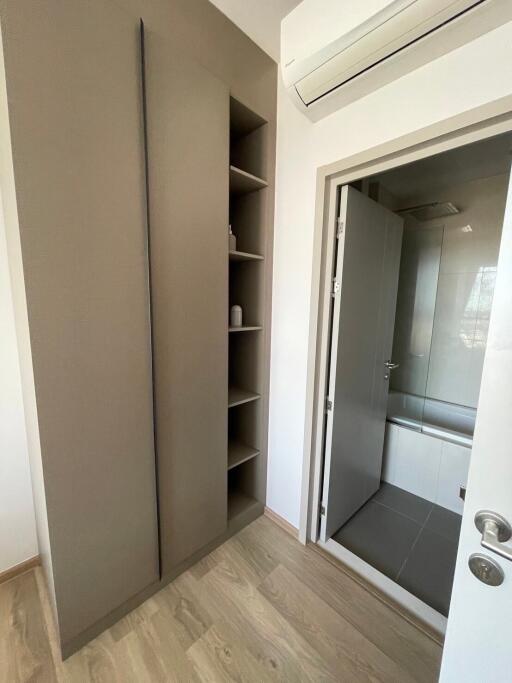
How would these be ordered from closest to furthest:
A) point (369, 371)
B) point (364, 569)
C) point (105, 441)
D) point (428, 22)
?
point (428, 22) < point (105, 441) < point (364, 569) < point (369, 371)

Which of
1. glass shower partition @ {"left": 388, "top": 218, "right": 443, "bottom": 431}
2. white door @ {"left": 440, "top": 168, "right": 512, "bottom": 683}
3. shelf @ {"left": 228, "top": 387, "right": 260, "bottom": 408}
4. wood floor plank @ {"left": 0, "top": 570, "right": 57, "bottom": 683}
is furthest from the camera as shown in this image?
glass shower partition @ {"left": 388, "top": 218, "right": 443, "bottom": 431}

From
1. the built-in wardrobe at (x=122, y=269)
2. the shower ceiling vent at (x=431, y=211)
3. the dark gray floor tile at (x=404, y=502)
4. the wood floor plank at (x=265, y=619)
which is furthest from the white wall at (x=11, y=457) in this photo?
the shower ceiling vent at (x=431, y=211)

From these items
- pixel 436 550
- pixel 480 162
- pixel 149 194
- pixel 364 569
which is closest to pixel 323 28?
pixel 149 194

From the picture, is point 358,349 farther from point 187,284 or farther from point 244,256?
point 187,284

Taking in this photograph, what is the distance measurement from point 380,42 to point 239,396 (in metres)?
1.78

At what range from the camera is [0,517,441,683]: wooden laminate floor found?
3.81 feet

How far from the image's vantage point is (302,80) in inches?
49.4

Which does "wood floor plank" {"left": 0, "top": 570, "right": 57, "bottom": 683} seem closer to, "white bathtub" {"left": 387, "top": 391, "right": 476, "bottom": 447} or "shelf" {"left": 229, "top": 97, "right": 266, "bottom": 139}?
"white bathtub" {"left": 387, "top": 391, "right": 476, "bottom": 447}

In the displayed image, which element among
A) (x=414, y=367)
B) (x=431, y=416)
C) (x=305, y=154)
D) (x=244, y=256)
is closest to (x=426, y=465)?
(x=431, y=416)

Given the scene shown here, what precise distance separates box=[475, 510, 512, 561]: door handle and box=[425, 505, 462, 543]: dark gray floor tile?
1694 millimetres


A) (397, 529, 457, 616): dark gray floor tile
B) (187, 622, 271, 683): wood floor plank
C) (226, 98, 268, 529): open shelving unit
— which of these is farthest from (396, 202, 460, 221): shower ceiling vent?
(187, 622, 271, 683): wood floor plank

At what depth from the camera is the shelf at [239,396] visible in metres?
1.76

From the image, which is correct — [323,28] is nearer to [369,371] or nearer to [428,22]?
[428,22]

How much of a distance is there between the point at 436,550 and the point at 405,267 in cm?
228
